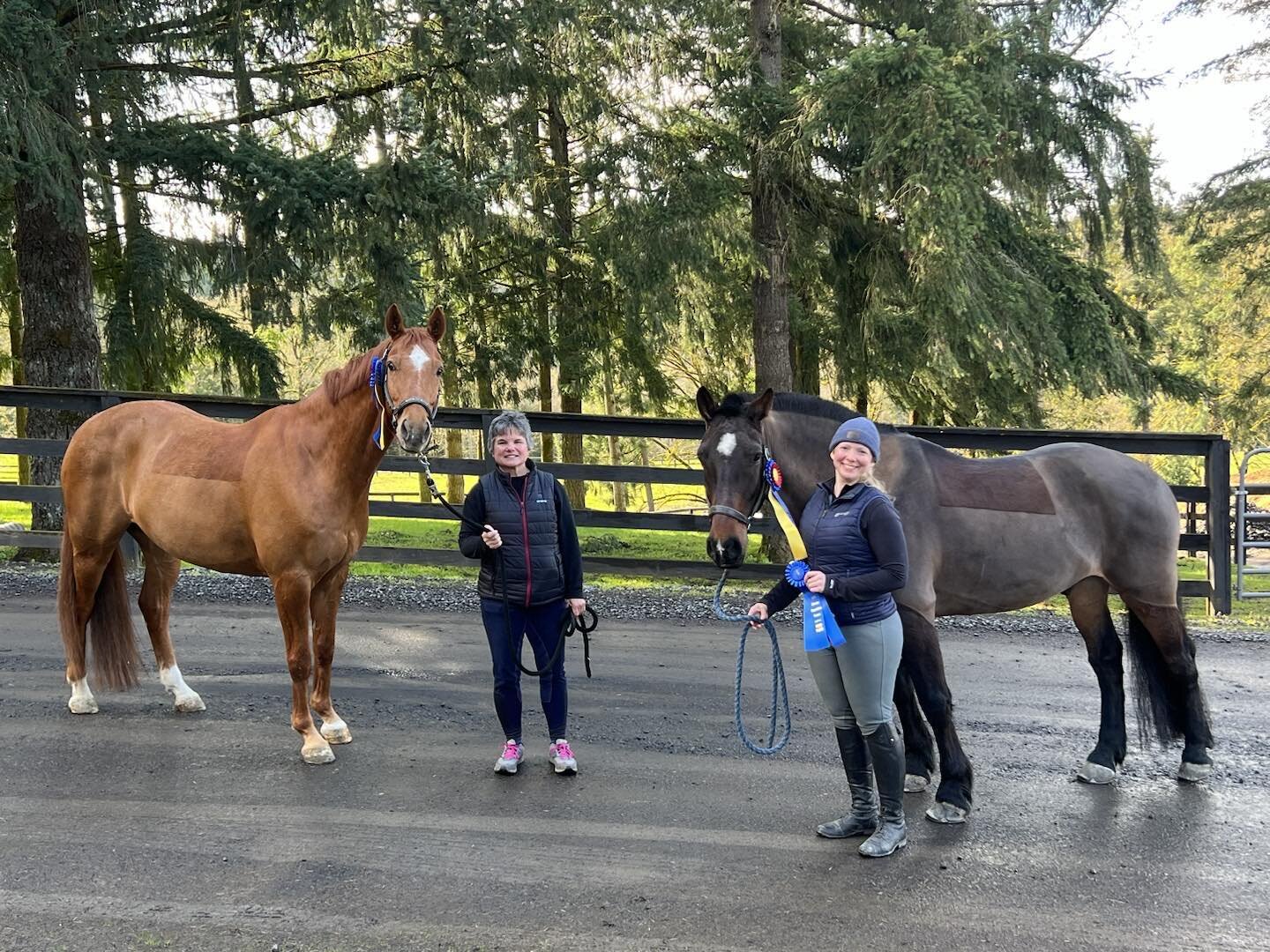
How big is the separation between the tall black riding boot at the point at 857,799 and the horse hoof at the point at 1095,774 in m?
1.27

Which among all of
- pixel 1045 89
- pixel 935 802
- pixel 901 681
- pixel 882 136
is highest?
pixel 1045 89

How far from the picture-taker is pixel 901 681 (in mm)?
4125

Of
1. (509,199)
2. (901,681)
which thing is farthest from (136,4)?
(901,681)

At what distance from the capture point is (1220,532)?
8062 millimetres

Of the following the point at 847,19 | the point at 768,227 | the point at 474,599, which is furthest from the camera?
the point at 847,19

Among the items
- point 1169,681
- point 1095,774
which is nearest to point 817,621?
point 1095,774

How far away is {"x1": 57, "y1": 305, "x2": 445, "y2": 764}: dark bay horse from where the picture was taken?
450 cm

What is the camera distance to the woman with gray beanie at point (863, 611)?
338cm

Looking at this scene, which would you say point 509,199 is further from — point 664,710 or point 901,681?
point 901,681

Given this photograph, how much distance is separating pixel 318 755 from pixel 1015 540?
3.39 metres

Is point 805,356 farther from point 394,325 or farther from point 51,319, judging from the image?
point 394,325

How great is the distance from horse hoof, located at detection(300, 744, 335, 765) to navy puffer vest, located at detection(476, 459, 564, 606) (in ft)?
3.43

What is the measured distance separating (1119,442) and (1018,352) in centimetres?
222

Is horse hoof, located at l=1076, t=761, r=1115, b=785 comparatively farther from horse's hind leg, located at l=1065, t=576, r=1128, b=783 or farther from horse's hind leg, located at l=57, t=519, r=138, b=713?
horse's hind leg, located at l=57, t=519, r=138, b=713
